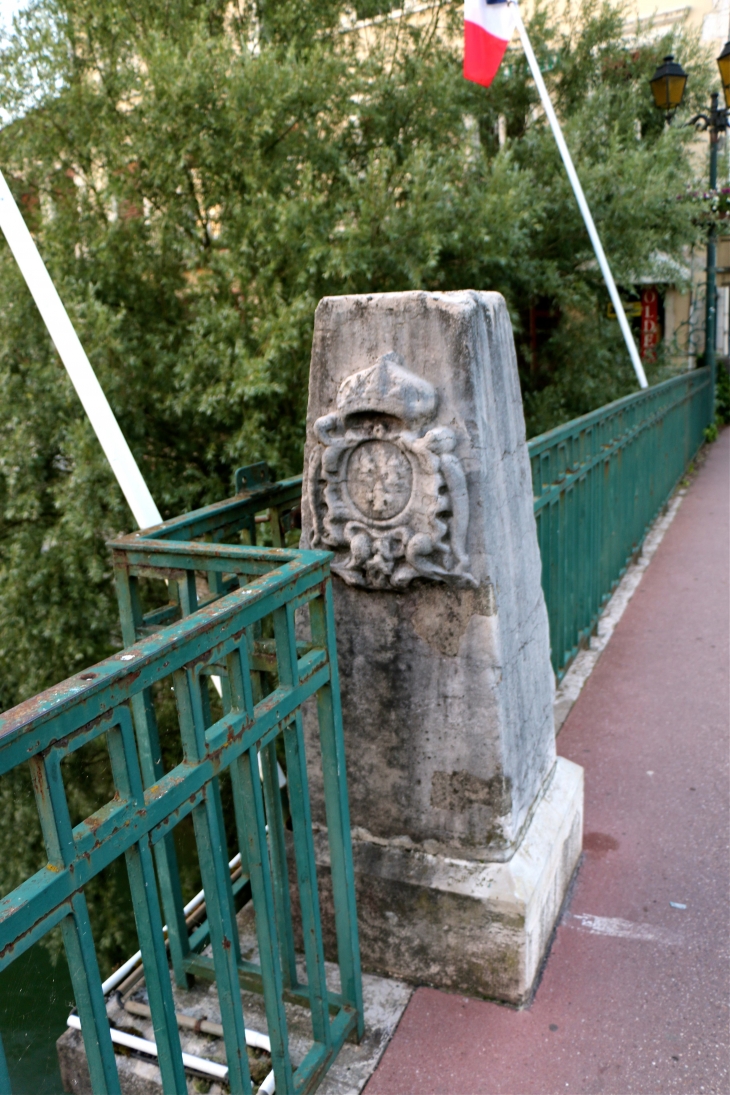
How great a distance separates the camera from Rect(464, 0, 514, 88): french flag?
6.19 meters

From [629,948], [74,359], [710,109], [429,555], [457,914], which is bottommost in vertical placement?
[629,948]

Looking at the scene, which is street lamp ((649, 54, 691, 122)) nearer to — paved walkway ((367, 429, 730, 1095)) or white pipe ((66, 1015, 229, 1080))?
paved walkway ((367, 429, 730, 1095))

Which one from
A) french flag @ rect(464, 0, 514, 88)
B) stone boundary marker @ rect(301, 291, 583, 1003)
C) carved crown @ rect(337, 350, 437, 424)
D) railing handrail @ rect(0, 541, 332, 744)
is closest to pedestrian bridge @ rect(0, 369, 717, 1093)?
railing handrail @ rect(0, 541, 332, 744)

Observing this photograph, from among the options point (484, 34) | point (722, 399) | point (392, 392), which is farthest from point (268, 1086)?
point (722, 399)

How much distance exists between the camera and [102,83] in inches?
340

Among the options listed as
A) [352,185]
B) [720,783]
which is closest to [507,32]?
[352,185]

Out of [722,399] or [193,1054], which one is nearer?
[193,1054]

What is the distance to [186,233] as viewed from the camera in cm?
872

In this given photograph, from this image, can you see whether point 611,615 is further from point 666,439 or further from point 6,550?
point 6,550

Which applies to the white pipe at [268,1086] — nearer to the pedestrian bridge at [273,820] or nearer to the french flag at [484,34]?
the pedestrian bridge at [273,820]

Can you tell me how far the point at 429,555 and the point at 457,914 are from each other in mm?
1017

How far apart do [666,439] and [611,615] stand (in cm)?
364

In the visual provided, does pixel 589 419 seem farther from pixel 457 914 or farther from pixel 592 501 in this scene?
pixel 457 914

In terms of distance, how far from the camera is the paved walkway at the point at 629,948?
89.6 inches
